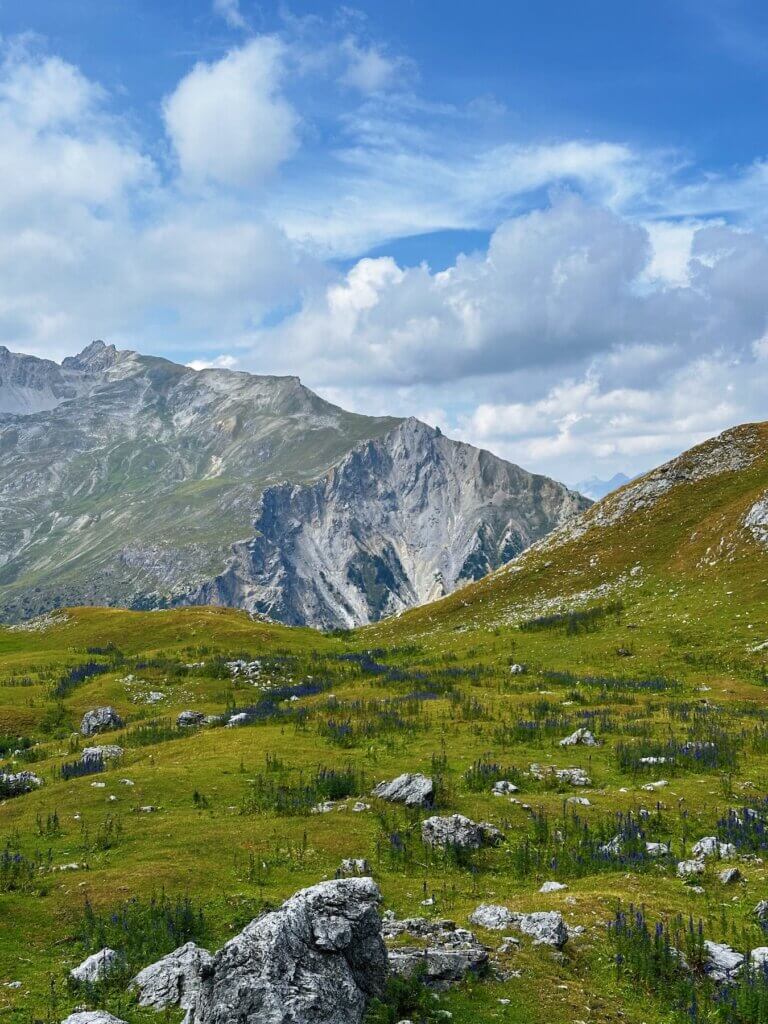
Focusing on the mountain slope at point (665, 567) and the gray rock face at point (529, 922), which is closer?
the gray rock face at point (529, 922)

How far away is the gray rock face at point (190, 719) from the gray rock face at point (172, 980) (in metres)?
33.9

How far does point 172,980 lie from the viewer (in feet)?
43.1

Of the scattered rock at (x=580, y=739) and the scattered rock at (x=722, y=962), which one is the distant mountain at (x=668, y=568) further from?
the scattered rock at (x=722, y=962)

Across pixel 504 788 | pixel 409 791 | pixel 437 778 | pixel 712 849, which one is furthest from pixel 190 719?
pixel 712 849

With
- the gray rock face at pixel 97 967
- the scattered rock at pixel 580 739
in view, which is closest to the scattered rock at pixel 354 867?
the gray rock face at pixel 97 967

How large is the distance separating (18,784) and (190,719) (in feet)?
54.4

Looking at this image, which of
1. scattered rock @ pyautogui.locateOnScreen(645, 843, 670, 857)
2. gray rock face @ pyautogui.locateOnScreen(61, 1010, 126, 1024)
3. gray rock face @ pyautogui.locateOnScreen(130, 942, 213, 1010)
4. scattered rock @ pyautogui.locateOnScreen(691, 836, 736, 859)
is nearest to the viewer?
gray rock face @ pyautogui.locateOnScreen(61, 1010, 126, 1024)

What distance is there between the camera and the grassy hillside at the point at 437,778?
1530 cm

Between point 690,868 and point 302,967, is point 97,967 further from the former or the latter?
point 690,868

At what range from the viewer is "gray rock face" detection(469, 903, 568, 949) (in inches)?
573

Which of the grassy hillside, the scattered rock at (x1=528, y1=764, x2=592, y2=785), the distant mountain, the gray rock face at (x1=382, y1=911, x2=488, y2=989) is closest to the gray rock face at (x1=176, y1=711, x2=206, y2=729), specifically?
the grassy hillside

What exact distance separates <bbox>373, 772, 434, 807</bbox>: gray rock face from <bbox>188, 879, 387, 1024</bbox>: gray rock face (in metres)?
13.1

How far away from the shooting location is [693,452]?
104000 millimetres

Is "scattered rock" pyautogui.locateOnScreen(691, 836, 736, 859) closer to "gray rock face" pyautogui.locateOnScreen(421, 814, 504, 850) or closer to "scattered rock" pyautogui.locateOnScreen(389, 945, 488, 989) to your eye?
"gray rock face" pyautogui.locateOnScreen(421, 814, 504, 850)
